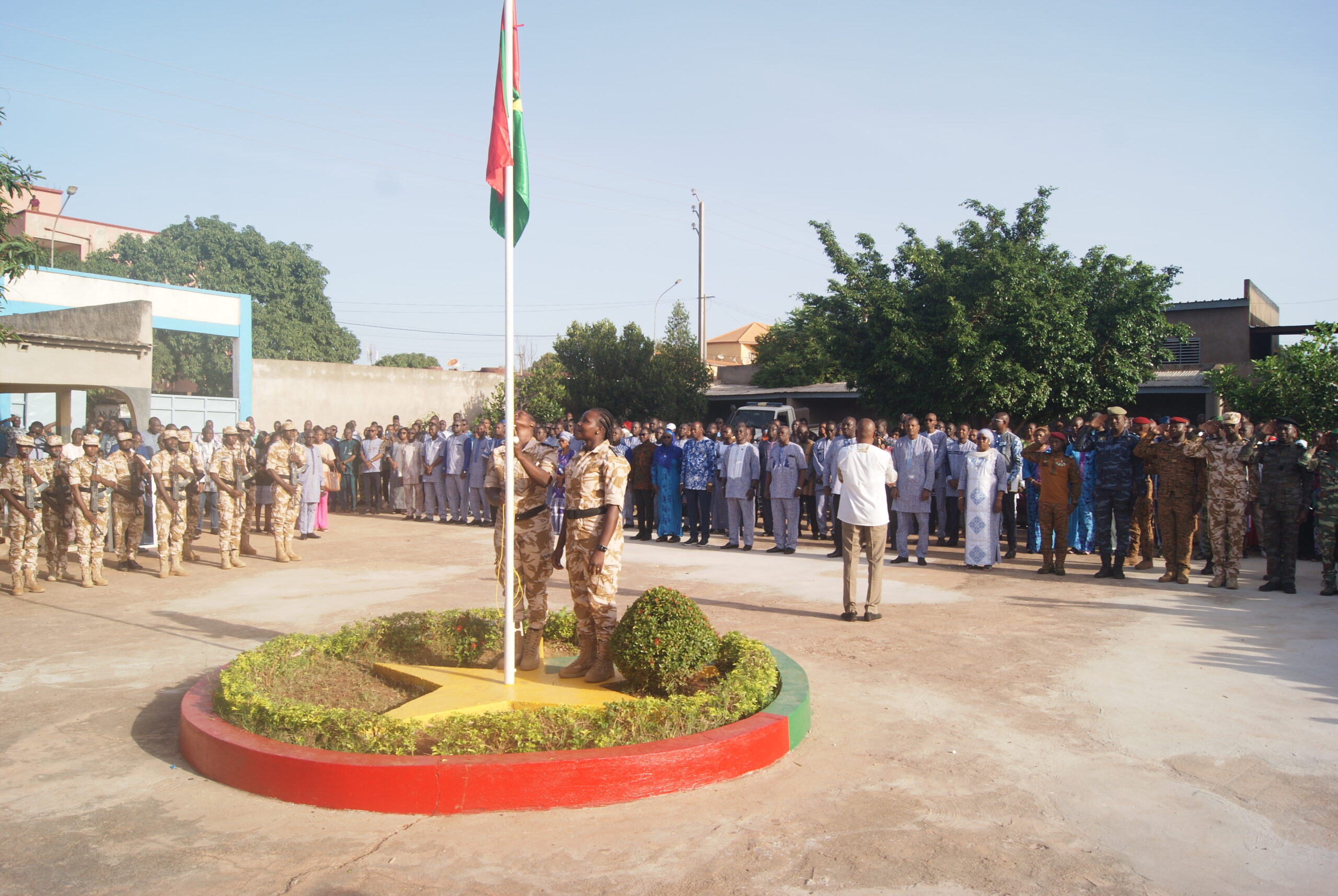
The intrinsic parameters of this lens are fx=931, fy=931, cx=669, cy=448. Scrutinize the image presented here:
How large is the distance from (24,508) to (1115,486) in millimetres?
12429

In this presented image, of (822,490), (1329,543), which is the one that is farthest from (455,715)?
(822,490)

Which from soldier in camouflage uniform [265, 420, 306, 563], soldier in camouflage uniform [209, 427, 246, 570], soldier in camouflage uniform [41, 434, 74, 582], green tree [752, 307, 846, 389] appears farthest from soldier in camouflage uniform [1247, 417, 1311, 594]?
green tree [752, 307, 846, 389]

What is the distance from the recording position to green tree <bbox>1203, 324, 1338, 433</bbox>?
48.6ft

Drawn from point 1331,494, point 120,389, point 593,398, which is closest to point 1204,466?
point 1331,494

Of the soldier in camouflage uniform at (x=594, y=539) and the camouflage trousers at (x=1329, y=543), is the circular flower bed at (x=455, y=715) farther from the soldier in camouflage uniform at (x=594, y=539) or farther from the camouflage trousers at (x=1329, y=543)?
the camouflage trousers at (x=1329, y=543)

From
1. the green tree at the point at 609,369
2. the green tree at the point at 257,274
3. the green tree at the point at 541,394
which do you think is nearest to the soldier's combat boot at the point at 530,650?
the green tree at the point at 541,394

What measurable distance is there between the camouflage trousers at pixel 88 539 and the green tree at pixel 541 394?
16433 mm

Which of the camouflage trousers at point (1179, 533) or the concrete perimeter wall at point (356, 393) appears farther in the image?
the concrete perimeter wall at point (356, 393)

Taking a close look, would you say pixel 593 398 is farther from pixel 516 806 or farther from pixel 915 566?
pixel 516 806

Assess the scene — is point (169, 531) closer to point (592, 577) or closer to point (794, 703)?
point (592, 577)

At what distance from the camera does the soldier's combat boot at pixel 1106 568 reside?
1105cm

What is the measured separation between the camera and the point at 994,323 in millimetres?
19812

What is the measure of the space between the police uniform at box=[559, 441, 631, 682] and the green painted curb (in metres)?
1.14

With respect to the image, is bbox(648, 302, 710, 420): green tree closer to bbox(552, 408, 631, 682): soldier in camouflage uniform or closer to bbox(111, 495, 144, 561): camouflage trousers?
bbox(111, 495, 144, 561): camouflage trousers
